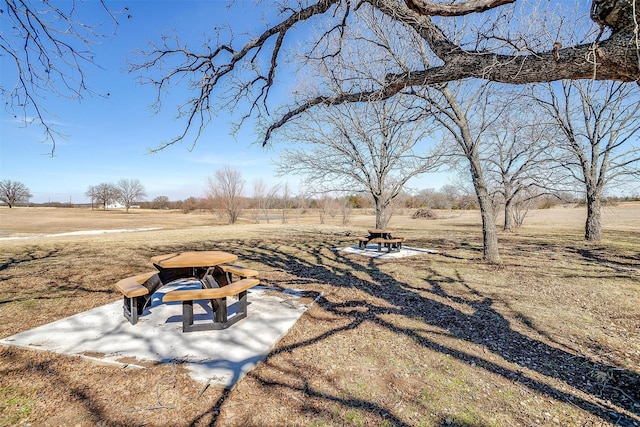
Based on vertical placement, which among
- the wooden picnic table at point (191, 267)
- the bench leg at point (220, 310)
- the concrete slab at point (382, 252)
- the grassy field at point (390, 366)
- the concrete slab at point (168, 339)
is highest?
the wooden picnic table at point (191, 267)

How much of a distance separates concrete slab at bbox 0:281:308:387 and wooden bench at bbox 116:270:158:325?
11 centimetres

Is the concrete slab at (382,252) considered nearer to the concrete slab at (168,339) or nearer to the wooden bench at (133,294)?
the concrete slab at (168,339)

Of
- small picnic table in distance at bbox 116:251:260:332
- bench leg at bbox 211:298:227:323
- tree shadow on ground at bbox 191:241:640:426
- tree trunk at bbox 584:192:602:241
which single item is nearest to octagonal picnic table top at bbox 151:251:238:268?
small picnic table in distance at bbox 116:251:260:332

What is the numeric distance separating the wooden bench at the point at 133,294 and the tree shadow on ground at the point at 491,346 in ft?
5.99

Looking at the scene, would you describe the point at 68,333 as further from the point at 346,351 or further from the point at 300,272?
the point at 300,272

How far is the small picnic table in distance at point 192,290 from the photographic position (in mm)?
3355

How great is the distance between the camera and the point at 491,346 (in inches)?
126

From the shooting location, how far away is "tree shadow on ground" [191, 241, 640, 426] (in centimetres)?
235

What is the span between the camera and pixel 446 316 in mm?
4031

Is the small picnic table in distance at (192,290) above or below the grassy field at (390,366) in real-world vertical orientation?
above

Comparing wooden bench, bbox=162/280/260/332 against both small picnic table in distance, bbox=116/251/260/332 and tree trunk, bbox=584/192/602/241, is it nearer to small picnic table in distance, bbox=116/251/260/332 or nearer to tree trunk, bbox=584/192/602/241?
small picnic table in distance, bbox=116/251/260/332

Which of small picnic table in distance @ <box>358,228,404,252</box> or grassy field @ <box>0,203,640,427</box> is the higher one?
small picnic table in distance @ <box>358,228,404,252</box>

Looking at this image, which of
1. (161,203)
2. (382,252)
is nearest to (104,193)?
(161,203)

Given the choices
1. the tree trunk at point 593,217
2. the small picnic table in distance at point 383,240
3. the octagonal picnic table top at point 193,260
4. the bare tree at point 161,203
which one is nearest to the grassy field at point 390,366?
the octagonal picnic table top at point 193,260
